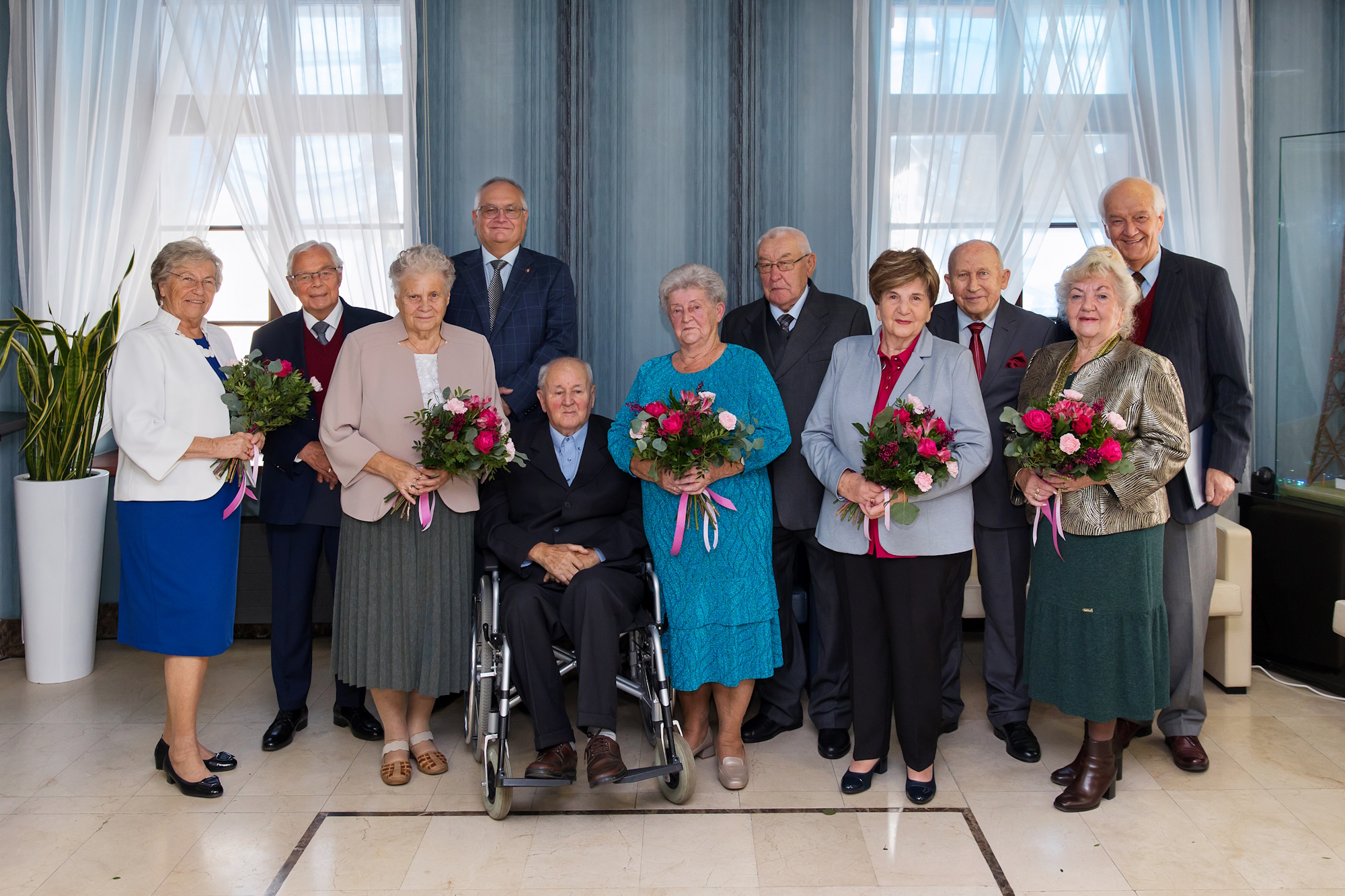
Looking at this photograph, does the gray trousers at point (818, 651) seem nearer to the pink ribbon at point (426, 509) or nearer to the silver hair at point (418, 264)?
the pink ribbon at point (426, 509)

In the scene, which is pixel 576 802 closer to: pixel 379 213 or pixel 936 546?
pixel 936 546

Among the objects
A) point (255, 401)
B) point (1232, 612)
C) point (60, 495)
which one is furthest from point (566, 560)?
point (1232, 612)

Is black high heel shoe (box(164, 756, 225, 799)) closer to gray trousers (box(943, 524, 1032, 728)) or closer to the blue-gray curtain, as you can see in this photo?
gray trousers (box(943, 524, 1032, 728))

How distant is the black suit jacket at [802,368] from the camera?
3.47m

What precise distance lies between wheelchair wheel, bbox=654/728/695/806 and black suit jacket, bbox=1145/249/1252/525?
5.88 ft

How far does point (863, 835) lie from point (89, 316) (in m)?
4.14

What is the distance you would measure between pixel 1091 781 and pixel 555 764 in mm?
1647

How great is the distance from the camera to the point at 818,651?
371 cm

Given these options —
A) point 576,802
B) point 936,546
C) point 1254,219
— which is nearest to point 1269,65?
point 1254,219

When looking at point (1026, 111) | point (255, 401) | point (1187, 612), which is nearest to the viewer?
point (255, 401)

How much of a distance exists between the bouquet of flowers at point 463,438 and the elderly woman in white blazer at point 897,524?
96cm

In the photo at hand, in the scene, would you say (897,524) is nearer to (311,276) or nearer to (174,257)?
(311,276)

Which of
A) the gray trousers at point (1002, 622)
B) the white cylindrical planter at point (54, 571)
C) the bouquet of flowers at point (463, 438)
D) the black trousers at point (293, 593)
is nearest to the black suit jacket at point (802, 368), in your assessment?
the gray trousers at point (1002, 622)

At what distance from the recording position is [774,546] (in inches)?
141
